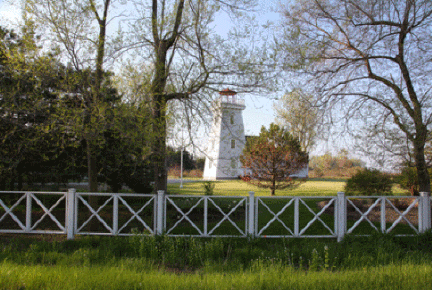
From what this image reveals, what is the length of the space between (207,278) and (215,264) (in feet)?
1.86

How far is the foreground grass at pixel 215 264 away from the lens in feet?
12.6

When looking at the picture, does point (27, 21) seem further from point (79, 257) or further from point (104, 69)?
point (79, 257)

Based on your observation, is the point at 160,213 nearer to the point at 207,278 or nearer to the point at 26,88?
the point at 207,278

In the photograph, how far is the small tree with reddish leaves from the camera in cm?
1672

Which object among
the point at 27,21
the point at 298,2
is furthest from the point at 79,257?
the point at 298,2

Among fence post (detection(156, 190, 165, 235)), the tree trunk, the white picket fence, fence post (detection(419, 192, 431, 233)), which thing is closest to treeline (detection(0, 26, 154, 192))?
the tree trunk

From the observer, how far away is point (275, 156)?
1669 centimetres

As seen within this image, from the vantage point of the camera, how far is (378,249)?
5223 mm

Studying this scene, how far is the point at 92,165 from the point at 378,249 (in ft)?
21.1

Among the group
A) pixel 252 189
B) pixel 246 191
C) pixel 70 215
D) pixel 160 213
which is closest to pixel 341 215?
pixel 160 213

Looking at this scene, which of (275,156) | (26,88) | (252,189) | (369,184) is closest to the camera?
(26,88)

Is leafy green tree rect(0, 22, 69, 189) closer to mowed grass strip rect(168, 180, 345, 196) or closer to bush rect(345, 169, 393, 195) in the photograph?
mowed grass strip rect(168, 180, 345, 196)

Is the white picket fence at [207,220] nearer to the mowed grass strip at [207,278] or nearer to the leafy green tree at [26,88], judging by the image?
the leafy green tree at [26,88]

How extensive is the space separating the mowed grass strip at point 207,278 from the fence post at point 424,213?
2540mm
